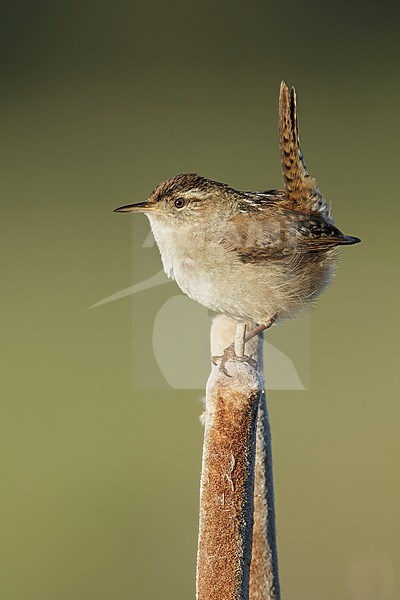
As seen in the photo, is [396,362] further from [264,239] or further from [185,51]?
[264,239]

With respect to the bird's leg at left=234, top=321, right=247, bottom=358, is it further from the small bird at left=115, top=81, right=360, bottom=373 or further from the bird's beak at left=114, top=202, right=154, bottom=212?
the bird's beak at left=114, top=202, right=154, bottom=212

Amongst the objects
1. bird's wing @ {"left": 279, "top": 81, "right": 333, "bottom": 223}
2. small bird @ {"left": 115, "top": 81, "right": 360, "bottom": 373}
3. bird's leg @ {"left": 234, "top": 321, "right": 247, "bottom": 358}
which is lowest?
bird's leg @ {"left": 234, "top": 321, "right": 247, "bottom": 358}

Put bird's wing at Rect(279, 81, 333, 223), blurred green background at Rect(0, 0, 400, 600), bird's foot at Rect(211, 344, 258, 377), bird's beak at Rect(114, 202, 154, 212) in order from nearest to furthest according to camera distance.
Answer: bird's foot at Rect(211, 344, 258, 377) → bird's beak at Rect(114, 202, 154, 212) → bird's wing at Rect(279, 81, 333, 223) → blurred green background at Rect(0, 0, 400, 600)

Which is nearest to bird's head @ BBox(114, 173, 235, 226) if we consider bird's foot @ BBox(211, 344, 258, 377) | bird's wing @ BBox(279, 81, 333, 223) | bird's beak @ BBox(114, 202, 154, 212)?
bird's beak @ BBox(114, 202, 154, 212)

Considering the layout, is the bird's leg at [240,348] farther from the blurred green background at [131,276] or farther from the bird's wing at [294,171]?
the blurred green background at [131,276]

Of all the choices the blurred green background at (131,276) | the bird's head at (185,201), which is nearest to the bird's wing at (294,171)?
the bird's head at (185,201)

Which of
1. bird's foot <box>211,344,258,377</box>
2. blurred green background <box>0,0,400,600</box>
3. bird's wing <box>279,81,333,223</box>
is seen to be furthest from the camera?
blurred green background <box>0,0,400,600</box>

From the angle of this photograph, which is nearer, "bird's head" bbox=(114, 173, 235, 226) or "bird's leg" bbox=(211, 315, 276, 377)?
"bird's leg" bbox=(211, 315, 276, 377)
